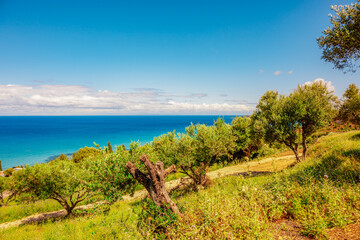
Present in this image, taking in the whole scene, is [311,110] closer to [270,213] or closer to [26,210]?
[270,213]

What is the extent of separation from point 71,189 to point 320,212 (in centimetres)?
Result: 2310

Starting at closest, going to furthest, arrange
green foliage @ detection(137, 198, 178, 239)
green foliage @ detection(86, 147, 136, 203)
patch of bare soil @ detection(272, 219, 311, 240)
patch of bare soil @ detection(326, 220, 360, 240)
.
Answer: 1. patch of bare soil @ detection(326, 220, 360, 240)
2. patch of bare soil @ detection(272, 219, 311, 240)
3. green foliage @ detection(137, 198, 178, 239)
4. green foliage @ detection(86, 147, 136, 203)

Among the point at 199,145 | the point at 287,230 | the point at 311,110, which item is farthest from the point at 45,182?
the point at 311,110

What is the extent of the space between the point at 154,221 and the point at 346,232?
21.7ft

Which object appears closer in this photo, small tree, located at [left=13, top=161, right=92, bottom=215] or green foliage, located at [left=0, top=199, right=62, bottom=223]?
small tree, located at [left=13, top=161, right=92, bottom=215]

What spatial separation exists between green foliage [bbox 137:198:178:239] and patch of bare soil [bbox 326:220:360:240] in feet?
17.1

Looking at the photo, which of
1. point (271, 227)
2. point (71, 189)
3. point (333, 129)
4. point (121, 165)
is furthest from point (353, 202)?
point (333, 129)

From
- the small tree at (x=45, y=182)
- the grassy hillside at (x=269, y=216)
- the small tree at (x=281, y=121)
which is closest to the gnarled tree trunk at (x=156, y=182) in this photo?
→ the grassy hillside at (x=269, y=216)

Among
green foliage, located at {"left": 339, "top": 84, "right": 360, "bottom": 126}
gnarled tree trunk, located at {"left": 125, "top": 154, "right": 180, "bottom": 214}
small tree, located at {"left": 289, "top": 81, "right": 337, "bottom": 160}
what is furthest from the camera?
green foliage, located at {"left": 339, "top": 84, "right": 360, "bottom": 126}

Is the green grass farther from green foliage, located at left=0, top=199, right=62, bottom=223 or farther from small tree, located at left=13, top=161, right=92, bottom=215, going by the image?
small tree, located at left=13, top=161, right=92, bottom=215

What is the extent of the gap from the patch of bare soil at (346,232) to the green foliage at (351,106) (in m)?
38.6

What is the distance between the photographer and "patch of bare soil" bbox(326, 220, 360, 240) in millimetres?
4811

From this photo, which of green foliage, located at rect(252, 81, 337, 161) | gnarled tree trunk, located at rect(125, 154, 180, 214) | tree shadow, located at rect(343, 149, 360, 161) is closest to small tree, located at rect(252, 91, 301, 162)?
green foliage, located at rect(252, 81, 337, 161)

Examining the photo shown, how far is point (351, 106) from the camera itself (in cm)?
3178
